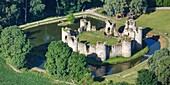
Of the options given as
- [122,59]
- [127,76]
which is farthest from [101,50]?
[127,76]

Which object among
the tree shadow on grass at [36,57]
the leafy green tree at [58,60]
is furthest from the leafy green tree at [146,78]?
the tree shadow on grass at [36,57]

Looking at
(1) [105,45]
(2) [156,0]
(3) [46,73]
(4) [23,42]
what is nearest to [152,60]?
(1) [105,45]

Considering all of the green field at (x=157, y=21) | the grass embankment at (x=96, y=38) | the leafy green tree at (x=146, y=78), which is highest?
the leafy green tree at (x=146, y=78)

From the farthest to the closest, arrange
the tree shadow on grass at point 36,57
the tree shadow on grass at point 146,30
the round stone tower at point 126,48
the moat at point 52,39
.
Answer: the tree shadow on grass at point 146,30
the round stone tower at point 126,48
the tree shadow on grass at point 36,57
the moat at point 52,39

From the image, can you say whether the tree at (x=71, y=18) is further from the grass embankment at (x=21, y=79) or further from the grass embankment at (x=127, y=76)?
the grass embankment at (x=21, y=79)

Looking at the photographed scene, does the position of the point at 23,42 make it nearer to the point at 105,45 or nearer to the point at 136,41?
the point at 105,45

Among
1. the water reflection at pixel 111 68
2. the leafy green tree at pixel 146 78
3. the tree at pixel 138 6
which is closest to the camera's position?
the leafy green tree at pixel 146 78

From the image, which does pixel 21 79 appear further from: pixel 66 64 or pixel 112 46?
pixel 112 46
